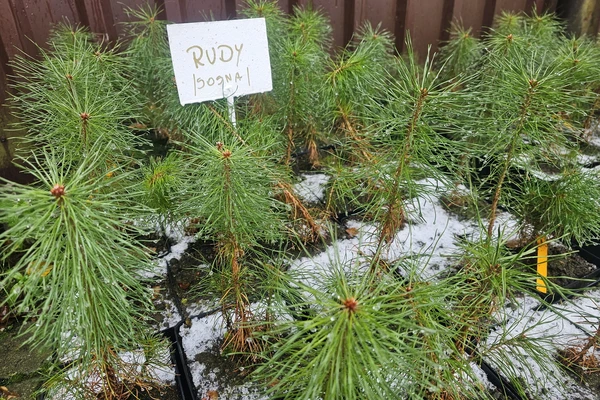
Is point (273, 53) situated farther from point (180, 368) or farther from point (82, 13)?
point (180, 368)

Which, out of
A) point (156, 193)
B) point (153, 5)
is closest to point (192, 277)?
point (156, 193)

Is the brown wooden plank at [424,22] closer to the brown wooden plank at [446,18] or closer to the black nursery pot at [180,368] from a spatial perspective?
the brown wooden plank at [446,18]

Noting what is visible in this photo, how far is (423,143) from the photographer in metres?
0.93

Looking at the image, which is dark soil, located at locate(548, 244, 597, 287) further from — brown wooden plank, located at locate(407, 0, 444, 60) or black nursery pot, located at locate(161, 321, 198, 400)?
brown wooden plank, located at locate(407, 0, 444, 60)

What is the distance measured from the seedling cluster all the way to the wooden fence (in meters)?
0.11

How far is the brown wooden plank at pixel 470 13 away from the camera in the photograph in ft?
7.98

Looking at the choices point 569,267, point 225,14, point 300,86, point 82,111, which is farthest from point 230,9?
point 569,267

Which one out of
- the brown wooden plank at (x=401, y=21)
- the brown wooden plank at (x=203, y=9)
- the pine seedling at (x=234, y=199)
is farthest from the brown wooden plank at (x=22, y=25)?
the brown wooden plank at (x=401, y=21)

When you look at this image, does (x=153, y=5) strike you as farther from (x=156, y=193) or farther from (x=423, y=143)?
(x=423, y=143)

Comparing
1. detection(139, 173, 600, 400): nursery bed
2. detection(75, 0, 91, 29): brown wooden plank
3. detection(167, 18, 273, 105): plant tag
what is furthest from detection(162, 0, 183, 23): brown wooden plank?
detection(139, 173, 600, 400): nursery bed

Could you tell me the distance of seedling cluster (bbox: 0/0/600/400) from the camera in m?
0.59

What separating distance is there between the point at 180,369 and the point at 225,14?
1583 millimetres

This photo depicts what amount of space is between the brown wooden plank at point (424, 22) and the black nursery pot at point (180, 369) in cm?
206

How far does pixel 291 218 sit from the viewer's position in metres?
1.40
